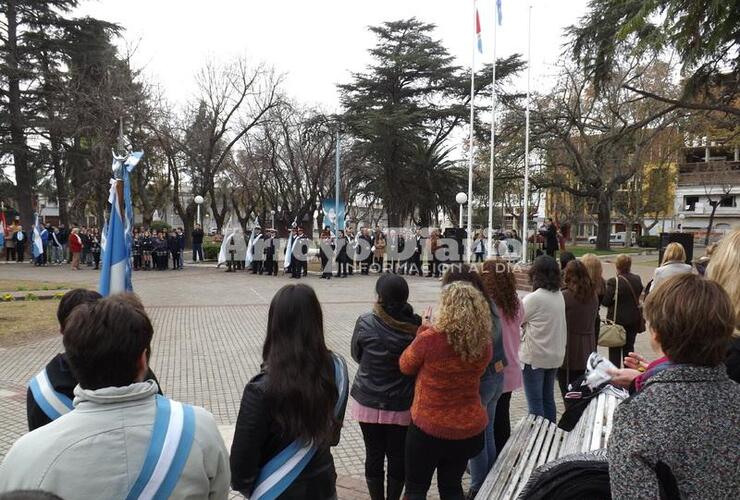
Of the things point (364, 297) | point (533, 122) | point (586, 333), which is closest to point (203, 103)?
point (533, 122)

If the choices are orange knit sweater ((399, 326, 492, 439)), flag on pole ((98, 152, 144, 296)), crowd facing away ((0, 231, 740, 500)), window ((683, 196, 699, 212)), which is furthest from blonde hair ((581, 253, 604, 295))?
window ((683, 196, 699, 212))

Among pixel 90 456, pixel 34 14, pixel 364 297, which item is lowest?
pixel 364 297

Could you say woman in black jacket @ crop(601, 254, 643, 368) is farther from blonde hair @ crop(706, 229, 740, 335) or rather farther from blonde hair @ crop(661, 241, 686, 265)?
blonde hair @ crop(706, 229, 740, 335)

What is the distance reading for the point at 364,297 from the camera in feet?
54.2

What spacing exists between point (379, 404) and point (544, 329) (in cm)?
198

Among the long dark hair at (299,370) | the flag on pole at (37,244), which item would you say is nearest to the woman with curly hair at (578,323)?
the long dark hair at (299,370)

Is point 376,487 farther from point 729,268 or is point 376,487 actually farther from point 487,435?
point 729,268

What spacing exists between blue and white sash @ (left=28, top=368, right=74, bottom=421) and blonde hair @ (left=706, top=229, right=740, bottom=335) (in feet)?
9.79

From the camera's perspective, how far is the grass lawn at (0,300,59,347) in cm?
1048

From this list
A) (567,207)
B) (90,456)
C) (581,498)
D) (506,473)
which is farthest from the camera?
(567,207)

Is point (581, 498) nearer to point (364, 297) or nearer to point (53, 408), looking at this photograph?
point (53, 408)

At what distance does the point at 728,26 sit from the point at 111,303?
10.5 m

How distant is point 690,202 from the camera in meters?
66.6

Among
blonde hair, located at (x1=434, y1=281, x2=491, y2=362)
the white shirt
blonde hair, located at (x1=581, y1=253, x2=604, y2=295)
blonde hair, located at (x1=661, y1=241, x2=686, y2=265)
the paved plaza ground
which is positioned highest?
blonde hair, located at (x1=661, y1=241, x2=686, y2=265)
